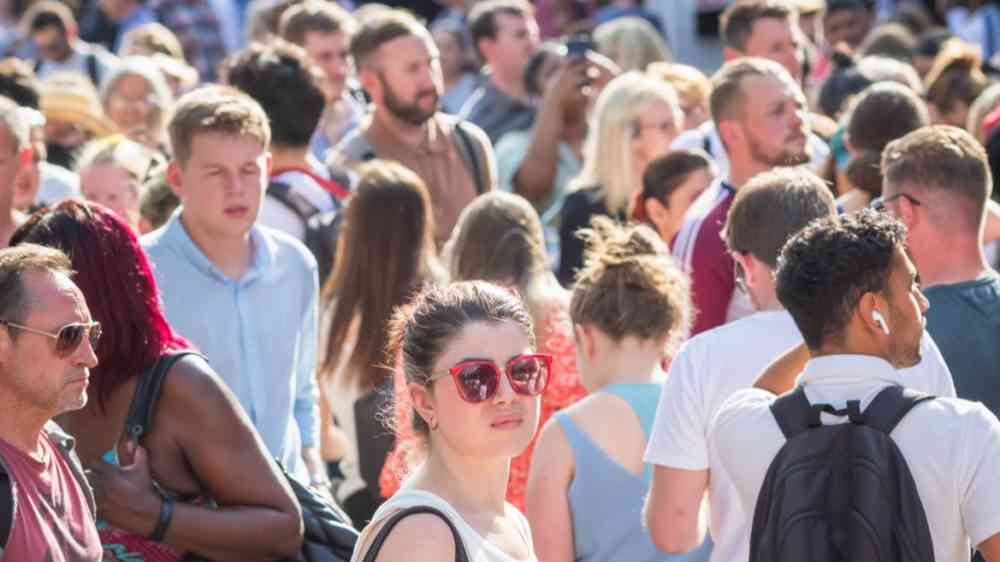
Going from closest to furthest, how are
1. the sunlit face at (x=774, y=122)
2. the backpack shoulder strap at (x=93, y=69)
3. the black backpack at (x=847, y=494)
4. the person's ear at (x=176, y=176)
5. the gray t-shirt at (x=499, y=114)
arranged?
the black backpack at (x=847, y=494), the person's ear at (x=176, y=176), the sunlit face at (x=774, y=122), the gray t-shirt at (x=499, y=114), the backpack shoulder strap at (x=93, y=69)

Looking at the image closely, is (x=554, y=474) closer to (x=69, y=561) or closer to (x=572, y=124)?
(x=69, y=561)

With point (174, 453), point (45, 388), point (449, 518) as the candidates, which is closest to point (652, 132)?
point (174, 453)

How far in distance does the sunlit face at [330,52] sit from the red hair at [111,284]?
4.79 meters

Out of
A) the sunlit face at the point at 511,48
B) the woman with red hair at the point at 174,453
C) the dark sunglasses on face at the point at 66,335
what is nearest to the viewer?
the dark sunglasses on face at the point at 66,335

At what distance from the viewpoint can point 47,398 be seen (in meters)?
3.34

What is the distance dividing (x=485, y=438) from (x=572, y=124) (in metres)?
5.60

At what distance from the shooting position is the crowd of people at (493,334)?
3.22 m

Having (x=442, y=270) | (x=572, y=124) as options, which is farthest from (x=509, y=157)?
(x=442, y=270)

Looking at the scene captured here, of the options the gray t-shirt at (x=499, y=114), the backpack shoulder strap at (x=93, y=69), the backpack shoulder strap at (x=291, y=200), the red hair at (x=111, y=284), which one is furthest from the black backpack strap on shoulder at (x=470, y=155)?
the backpack shoulder strap at (x=93, y=69)

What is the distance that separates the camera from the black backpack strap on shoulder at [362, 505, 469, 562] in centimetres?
301

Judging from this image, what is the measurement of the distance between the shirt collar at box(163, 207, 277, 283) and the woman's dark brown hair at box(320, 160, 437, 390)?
33.9 inches

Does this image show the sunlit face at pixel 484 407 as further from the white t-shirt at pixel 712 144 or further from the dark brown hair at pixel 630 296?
the white t-shirt at pixel 712 144

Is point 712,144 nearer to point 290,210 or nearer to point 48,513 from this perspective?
point 290,210

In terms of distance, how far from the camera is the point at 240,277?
16.0 feet
